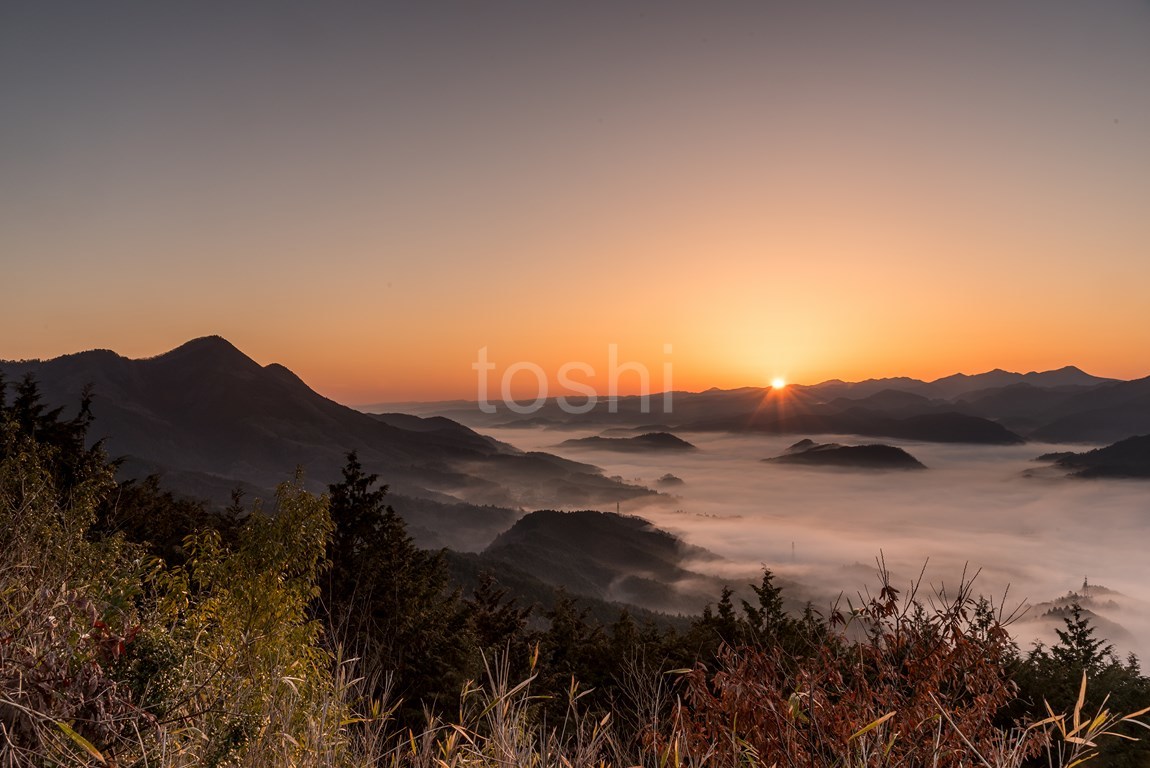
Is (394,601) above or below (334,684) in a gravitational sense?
below

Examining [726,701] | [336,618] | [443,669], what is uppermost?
[726,701]

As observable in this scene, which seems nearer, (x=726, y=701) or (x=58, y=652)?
(x=58, y=652)

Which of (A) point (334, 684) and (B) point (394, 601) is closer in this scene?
(A) point (334, 684)

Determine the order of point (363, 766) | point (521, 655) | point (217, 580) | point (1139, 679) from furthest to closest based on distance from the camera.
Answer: point (1139, 679), point (521, 655), point (217, 580), point (363, 766)

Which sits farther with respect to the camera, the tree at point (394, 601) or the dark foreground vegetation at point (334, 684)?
the tree at point (394, 601)

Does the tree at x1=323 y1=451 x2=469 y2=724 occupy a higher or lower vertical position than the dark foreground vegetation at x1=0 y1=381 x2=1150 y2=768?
lower

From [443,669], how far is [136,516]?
1487 centimetres

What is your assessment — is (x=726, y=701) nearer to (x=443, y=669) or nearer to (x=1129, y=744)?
(x=443, y=669)

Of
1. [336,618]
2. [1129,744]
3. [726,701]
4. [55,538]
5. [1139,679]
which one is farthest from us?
[1139,679]

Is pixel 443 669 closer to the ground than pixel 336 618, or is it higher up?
closer to the ground

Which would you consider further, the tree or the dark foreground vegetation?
the tree

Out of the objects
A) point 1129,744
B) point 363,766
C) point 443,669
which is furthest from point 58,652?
point 1129,744

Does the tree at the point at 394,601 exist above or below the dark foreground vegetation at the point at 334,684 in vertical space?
below

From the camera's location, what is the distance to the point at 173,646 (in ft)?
16.3
